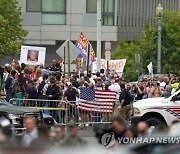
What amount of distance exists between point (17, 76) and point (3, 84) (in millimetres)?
698

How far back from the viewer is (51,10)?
6612 centimetres

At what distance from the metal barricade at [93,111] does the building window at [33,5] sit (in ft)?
147

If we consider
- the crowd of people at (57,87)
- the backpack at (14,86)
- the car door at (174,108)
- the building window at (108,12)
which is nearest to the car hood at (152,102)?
the car door at (174,108)

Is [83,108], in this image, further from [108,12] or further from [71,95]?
[108,12]

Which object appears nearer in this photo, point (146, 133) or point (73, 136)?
point (73, 136)

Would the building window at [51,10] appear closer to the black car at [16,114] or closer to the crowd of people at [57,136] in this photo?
the black car at [16,114]

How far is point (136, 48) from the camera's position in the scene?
59.2m

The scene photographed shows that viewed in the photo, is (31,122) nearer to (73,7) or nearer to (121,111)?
(121,111)

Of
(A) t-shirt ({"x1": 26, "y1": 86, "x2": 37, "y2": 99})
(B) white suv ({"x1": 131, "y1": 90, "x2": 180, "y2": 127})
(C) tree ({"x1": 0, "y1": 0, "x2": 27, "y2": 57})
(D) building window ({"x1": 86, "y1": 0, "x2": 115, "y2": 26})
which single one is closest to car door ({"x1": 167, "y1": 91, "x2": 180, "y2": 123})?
(B) white suv ({"x1": 131, "y1": 90, "x2": 180, "y2": 127})

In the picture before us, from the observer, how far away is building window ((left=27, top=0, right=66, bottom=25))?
6626cm

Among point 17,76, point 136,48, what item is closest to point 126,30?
point 136,48

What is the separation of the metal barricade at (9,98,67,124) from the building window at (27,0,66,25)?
43.9m

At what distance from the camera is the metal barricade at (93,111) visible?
2238 cm

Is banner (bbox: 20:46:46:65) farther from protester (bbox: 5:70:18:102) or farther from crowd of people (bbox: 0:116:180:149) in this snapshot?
crowd of people (bbox: 0:116:180:149)
